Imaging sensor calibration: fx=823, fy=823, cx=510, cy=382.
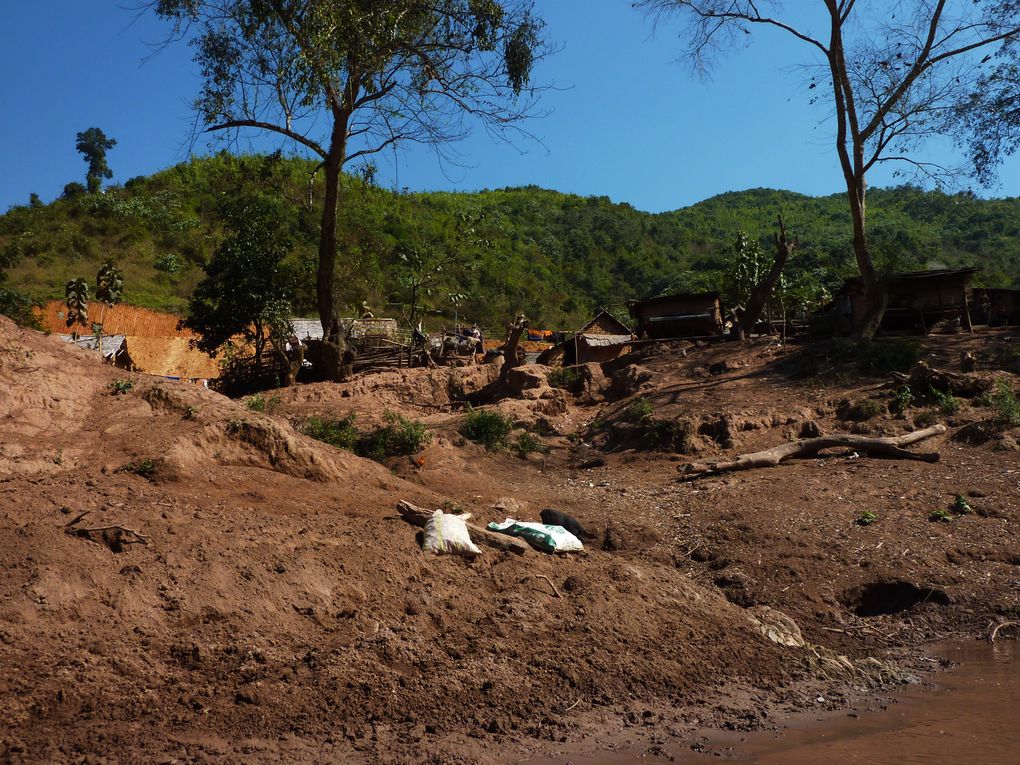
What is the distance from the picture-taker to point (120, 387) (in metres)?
6.32

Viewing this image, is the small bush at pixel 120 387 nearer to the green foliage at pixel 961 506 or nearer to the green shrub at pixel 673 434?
the green shrub at pixel 673 434

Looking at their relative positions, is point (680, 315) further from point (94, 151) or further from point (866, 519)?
point (94, 151)

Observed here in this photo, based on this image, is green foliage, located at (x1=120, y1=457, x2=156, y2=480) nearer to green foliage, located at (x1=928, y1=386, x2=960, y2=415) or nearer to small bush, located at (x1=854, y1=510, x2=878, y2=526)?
small bush, located at (x1=854, y1=510, x2=878, y2=526)

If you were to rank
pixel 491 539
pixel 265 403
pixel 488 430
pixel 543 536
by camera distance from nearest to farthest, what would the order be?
pixel 491 539, pixel 543 536, pixel 488 430, pixel 265 403

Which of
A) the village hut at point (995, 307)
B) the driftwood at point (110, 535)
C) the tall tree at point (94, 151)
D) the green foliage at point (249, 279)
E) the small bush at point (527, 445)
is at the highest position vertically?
Answer: the tall tree at point (94, 151)

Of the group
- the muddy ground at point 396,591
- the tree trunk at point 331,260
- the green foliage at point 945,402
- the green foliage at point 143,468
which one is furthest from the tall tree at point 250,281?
the green foliage at point 945,402

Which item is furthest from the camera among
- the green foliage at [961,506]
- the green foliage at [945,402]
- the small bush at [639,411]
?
the small bush at [639,411]

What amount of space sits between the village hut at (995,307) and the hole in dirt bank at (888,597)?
13457mm

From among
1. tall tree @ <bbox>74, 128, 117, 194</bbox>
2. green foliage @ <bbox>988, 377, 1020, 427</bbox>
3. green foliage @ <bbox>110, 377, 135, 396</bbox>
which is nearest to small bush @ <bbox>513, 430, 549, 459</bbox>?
green foliage @ <bbox>110, 377, 135, 396</bbox>

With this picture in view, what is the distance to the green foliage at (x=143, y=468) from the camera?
17.4 ft

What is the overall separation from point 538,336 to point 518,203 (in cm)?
3754

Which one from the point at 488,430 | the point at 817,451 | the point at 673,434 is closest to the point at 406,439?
the point at 488,430

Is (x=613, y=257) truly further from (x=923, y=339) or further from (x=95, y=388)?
(x=95, y=388)

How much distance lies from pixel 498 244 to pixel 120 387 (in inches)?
1888
